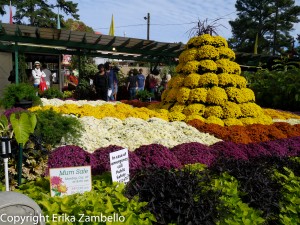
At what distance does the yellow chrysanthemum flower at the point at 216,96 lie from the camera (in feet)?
24.6

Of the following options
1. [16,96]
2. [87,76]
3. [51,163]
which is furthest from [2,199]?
[87,76]

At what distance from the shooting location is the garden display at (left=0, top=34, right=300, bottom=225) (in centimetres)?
262

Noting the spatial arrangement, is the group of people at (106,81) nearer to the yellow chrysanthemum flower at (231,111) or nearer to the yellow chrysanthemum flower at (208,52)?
the yellow chrysanthemum flower at (208,52)

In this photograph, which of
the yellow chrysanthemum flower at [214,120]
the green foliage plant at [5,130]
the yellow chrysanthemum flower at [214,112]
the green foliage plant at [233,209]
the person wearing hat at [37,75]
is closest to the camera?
the green foliage plant at [233,209]

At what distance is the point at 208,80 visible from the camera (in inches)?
302

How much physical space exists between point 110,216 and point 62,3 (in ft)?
124

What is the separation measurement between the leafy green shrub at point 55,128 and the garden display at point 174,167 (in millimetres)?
13

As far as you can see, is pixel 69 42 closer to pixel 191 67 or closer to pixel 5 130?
pixel 191 67

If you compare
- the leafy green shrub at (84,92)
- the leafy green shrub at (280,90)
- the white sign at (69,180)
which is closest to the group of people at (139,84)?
the leafy green shrub at (84,92)

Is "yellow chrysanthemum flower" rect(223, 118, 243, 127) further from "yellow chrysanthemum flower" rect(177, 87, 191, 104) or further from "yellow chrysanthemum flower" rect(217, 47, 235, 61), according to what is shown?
"yellow chrysanthemum flower" rect(217, 47, 235, 61)

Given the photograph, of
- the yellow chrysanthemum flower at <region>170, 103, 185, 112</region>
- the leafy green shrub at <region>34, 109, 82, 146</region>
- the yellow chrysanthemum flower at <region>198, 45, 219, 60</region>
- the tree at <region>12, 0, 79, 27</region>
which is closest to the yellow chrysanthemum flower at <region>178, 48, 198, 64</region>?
the yellow chrysanthemum flower at <region>198, 45, 219, 60</region>

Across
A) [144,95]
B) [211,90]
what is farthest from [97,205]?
[144,95]

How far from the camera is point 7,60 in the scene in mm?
19250

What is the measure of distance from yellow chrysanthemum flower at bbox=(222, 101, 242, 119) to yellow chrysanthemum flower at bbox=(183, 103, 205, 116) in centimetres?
46
